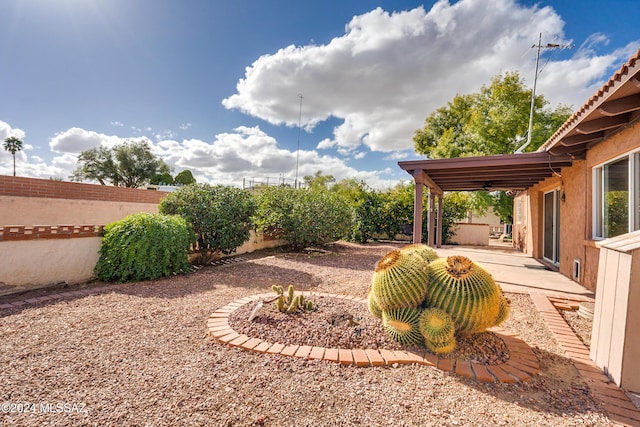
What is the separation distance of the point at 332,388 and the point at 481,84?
19114 millimetres

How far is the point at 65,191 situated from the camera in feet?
31.1

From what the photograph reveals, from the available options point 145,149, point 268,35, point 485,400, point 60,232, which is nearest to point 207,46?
point 268,35

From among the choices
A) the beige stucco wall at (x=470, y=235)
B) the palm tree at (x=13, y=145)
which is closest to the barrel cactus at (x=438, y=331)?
the beige stucco wall at (x=470, y=235)

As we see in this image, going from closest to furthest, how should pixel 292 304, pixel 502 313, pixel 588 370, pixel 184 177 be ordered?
pixel 588 370
pixel 502 313
pixel 292 304
pixel 184 177

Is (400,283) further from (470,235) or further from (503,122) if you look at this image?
(503,122)

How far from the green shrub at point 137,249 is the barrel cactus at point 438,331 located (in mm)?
4724

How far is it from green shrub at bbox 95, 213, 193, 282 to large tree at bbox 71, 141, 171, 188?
28798 mm

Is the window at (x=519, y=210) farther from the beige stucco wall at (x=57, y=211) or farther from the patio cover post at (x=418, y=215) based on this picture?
the beige stucco wall at (x=57, y=211)

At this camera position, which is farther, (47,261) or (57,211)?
(57,211)

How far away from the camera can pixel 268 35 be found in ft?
28.0

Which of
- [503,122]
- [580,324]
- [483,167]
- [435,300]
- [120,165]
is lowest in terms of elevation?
[580,324]

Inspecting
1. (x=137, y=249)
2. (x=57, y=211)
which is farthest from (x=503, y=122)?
(x=57, y=211)

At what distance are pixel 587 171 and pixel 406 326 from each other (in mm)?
5203

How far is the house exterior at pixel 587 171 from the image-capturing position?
339 centimetres
